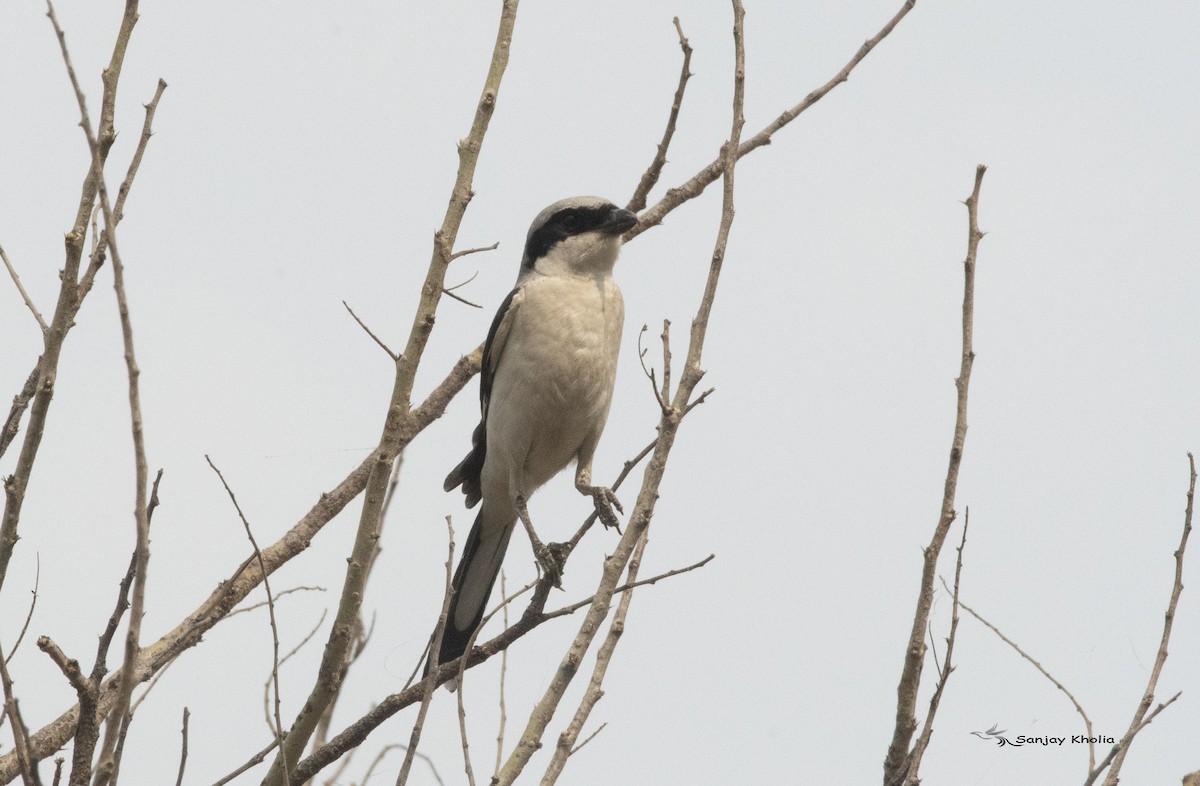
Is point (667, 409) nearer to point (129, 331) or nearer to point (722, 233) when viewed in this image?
point (722, 233)

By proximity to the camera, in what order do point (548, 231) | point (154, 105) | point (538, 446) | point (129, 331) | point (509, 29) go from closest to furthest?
point (129, 331) → point (509, 29) → point (154, 105) → point (538, 446) → point (548, 231)

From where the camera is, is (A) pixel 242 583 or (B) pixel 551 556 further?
(B) pixel 551 556

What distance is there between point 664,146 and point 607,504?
4.78 ft

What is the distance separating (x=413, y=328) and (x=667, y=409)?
717 mm

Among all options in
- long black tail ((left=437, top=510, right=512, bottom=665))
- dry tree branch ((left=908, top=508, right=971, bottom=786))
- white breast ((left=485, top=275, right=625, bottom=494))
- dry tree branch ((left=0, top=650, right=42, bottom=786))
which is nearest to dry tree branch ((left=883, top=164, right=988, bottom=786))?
dry tree branch ((left=908, top=508, right=971, bottom=786))

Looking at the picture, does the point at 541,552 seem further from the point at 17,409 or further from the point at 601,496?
the point at 17,409

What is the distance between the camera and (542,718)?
2.72 metres

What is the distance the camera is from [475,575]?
5531 millimetres

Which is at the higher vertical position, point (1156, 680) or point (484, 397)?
point (484, 397)

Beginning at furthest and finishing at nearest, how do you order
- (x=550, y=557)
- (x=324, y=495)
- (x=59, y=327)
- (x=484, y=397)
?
(x=484, y=397) < (x=550, y=557) < (x=324, y=495) < (x=59, y=327)

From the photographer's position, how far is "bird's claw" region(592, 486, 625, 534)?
4.76 meters

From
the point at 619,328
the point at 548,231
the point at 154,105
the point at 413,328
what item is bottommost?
the point at 413,328

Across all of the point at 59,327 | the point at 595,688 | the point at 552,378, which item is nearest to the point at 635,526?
the point at 595,688

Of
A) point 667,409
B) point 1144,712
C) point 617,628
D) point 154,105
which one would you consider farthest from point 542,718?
point 154,105
